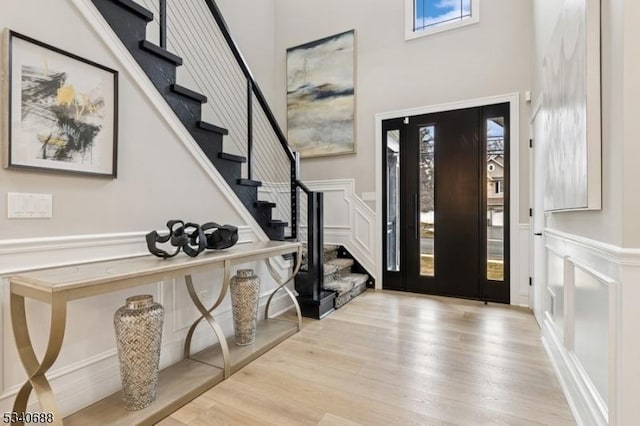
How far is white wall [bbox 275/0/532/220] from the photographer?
11.5 feet

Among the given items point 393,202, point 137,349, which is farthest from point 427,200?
point 137,349

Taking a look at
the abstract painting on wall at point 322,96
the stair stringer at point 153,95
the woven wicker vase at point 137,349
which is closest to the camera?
the woven wicker vase at point 137,349

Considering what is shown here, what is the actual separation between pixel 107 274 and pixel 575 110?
2.42 meters

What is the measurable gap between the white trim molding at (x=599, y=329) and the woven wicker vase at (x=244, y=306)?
207cm

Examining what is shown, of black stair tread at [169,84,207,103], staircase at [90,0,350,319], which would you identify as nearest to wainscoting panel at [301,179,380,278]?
staircase at [90,0,350,319]

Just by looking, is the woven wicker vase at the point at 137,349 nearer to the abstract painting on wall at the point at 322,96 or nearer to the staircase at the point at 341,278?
the staircase at the point at 341,278

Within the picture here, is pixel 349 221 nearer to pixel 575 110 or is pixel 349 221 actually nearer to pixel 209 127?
pixel 209 127

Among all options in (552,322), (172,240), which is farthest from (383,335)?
(172,240)

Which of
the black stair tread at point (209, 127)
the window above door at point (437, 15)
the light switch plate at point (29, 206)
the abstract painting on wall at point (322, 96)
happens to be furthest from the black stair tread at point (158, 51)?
the window above door at point (437, 15)

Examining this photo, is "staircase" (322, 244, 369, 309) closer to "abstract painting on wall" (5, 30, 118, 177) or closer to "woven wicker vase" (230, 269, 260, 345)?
Result: "woven wicker vase" (230, 269, 260, 345)

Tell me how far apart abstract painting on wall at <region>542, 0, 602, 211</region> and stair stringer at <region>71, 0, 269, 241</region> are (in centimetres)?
233

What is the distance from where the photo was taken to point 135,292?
2004 millimetres

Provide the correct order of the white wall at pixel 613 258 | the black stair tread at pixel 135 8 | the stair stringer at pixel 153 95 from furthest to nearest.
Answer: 1. the black stair tread at pixel 135 8
2. the stair stringer at pixel 153 95
3. the white wall at pixel 613 258

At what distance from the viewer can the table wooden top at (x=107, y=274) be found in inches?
51.9
